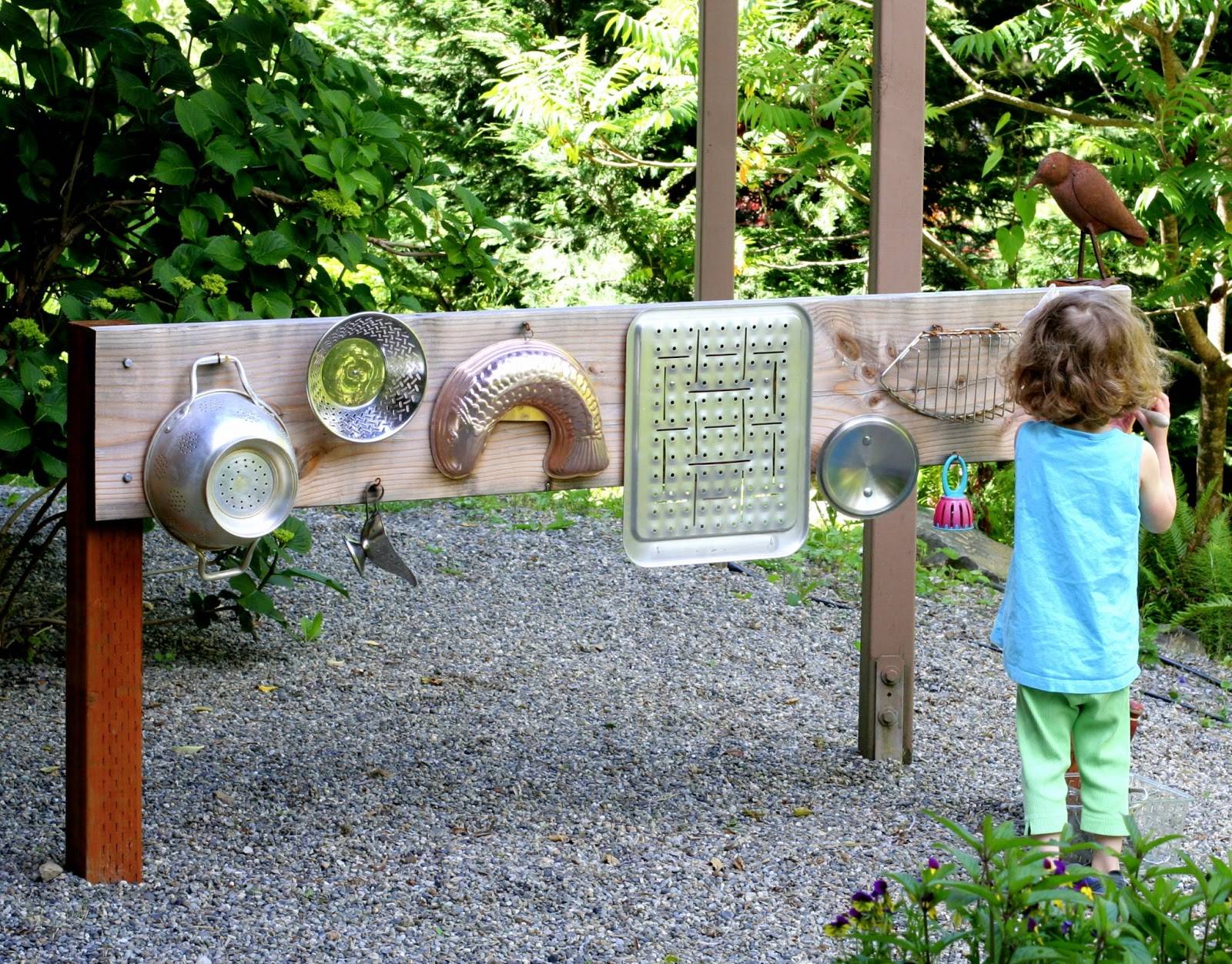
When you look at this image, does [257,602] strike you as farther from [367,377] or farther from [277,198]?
[367,377]

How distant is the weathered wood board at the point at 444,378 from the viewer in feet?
7.09

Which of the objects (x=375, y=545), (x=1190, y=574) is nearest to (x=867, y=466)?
(x=375, y=545)

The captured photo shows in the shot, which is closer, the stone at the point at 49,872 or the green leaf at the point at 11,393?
the stone at the point at 49,872

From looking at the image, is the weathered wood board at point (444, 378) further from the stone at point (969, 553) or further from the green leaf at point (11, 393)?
the stone at point (969, 553)

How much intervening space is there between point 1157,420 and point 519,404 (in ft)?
3.57

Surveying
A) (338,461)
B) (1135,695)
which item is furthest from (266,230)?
(1135,695)

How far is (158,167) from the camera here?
9.50 ft

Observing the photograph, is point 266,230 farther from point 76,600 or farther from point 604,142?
point 604,142

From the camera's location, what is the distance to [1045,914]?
1422 millimetres

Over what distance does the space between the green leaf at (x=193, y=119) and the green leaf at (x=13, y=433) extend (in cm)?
67

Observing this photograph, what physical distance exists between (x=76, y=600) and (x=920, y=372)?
1.60 metres

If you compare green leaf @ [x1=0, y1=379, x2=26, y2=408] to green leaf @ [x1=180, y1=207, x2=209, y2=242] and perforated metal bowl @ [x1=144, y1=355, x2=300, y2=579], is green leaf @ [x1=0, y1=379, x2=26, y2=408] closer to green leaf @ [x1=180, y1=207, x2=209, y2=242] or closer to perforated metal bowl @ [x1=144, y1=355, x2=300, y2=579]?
green leaf @ [x1=180, y1=207, x2=209, y2=242]

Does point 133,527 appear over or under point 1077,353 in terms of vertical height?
under

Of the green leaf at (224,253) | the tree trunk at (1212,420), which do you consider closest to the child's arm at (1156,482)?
the green leaf at (224,253)
